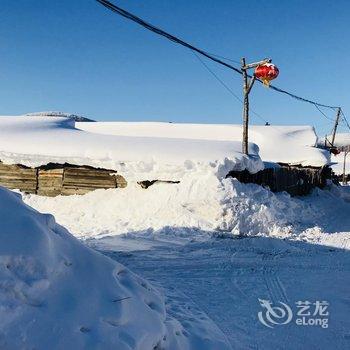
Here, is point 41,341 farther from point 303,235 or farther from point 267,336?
point 303,235

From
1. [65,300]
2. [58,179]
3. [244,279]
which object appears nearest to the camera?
[65,300]

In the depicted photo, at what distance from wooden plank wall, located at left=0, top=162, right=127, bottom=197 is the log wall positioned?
12.7 feet

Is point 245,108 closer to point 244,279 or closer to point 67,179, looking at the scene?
point 67,179

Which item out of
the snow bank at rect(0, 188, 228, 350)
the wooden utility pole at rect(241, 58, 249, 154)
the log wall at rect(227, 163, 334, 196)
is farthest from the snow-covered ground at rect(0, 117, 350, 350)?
the wooden utility pole at rect(241, 58, 249, 154)

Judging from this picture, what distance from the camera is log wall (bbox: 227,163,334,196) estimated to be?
1330 cm

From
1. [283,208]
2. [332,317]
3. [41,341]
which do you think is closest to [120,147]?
[283,208]

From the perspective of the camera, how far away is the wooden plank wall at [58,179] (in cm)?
1281

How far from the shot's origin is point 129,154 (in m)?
12.7

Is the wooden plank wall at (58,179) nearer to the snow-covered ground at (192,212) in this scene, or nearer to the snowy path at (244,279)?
the snow-covered ground at (192,212)

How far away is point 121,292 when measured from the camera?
3.87 m

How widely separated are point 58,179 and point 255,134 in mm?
23154

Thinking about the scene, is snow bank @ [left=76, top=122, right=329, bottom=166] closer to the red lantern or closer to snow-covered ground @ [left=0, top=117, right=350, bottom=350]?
snow-covered ground @ [left=0, top=117, right=350, bottom=350]

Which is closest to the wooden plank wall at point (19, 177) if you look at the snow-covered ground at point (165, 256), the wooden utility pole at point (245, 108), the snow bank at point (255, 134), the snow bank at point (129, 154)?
the snow bank at point (129, 154)

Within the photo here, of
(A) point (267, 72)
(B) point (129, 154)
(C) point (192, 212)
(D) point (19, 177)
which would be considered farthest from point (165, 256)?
(D) point (19, 177)
